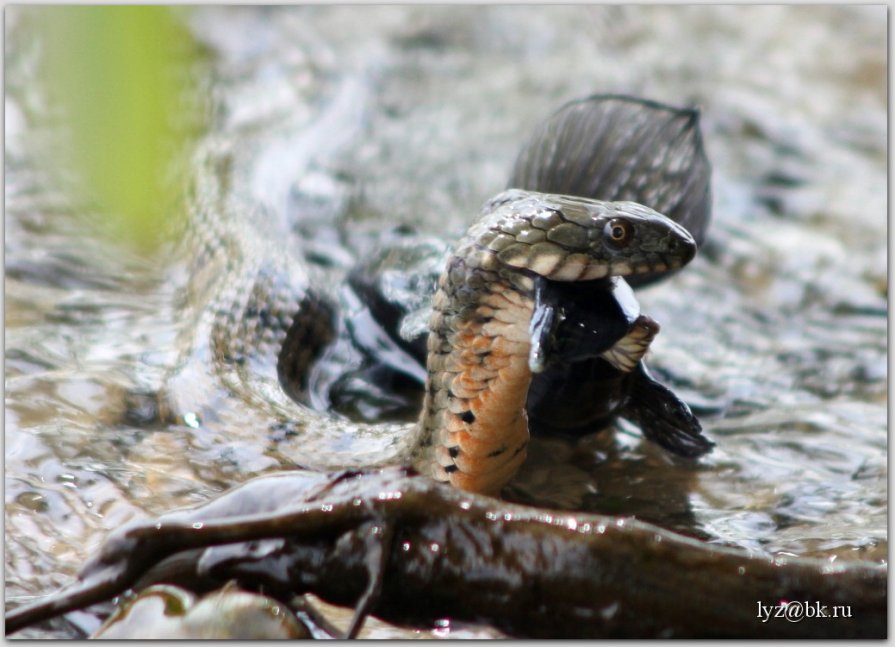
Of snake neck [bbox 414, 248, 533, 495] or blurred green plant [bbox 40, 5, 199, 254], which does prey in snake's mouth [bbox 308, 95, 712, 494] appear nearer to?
snake neck [bbox 414, 248, 533, 495]

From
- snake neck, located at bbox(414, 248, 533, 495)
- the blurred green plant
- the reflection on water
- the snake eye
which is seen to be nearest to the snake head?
the snake eye

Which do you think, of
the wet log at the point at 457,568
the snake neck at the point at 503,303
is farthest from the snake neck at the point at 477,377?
the wet log at the point at 457,568

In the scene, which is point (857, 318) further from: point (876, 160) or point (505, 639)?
point (505, 639)

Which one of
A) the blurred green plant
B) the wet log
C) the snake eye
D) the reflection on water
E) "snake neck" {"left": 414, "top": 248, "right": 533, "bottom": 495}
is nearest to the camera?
the wet log

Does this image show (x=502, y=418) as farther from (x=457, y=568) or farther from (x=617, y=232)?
(x=457, y=568)

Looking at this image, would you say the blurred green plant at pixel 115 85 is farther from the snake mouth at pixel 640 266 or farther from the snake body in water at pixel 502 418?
the snake mouth at pixel 640 266

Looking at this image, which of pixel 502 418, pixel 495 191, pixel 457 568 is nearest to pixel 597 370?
pixel 502 418

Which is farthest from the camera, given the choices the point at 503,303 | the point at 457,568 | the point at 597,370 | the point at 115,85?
the point at 597,370
